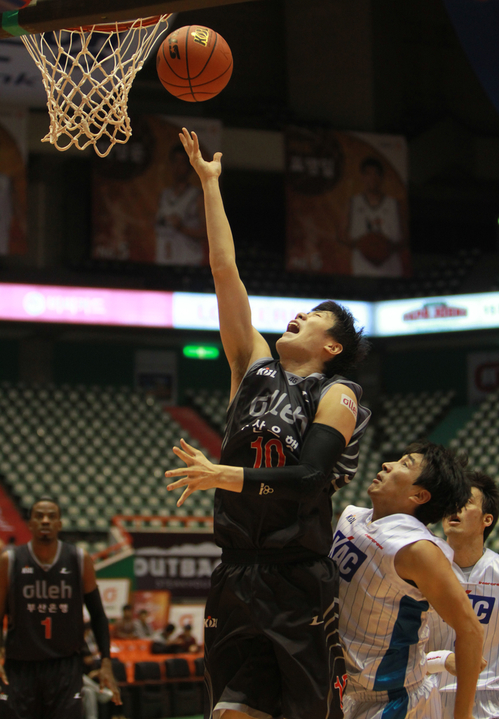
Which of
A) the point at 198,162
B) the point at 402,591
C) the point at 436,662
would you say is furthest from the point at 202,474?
the point at 436,662

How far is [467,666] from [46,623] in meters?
2.69

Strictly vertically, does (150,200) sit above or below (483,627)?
above

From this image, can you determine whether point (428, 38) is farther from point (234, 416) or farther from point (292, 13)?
point (234, 416)

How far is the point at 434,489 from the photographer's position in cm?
283

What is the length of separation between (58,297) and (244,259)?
4523mm

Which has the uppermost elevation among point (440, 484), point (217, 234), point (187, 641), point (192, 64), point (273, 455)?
point (192, 64)

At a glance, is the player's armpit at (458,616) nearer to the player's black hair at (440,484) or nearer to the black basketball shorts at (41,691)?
Answer: the player's black hair at (440,484)

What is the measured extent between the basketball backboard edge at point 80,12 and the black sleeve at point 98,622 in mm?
3025

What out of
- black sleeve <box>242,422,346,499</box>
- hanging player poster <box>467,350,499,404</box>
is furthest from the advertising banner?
hanging player poster <box>467,350,499,404</box>

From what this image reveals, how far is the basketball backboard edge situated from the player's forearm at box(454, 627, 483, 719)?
2.39 metres

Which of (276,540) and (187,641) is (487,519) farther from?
(187,641)

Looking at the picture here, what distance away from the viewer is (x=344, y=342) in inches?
113

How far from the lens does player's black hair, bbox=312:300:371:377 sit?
2.85 m

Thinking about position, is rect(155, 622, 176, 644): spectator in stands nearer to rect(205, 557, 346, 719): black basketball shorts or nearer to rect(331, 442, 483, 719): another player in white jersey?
rect(331, 442, 483, 719): another player in white jersey
